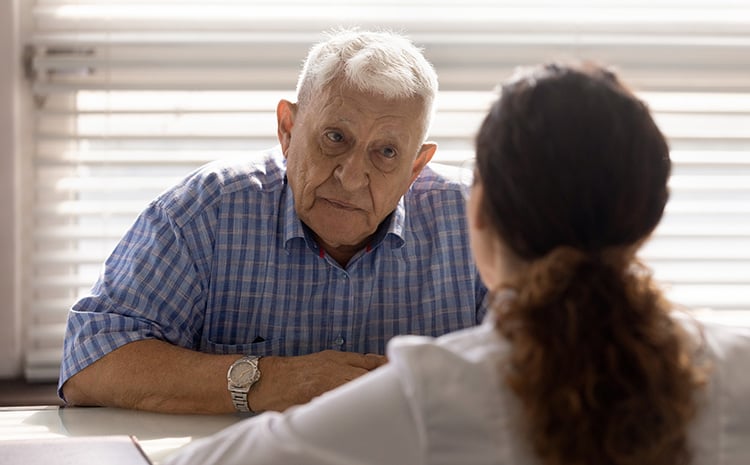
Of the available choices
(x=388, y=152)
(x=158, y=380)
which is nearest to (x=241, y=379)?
(x=158, y=380)

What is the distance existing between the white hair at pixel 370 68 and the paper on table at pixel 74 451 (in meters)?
0.77

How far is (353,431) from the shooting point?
1066 mm

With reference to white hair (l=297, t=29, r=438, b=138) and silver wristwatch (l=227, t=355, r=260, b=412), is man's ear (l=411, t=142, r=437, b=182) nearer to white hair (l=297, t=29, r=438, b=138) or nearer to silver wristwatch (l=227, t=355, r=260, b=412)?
white hair (l=297, t=29, r=438, b=138)

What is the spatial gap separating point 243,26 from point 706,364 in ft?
5.52

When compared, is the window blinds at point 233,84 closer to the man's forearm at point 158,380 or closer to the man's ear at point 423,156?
the man's ear at point 423,156

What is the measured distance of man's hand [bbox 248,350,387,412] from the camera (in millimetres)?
1804

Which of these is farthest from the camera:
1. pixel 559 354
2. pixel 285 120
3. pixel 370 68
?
pixel 285 120

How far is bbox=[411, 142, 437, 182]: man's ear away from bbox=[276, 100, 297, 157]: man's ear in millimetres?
267

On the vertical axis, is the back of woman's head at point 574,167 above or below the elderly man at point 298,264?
above

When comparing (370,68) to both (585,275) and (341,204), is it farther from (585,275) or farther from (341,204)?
(585,275)

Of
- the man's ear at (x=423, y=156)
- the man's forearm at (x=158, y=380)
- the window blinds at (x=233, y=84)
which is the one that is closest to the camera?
the man's forearm at (x=158, y=380)

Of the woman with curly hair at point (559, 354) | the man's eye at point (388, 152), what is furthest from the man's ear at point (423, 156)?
the woman with curly hair at point (559, 354)

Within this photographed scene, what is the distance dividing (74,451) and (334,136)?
77 centimetres

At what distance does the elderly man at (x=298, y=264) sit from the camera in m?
1.86
